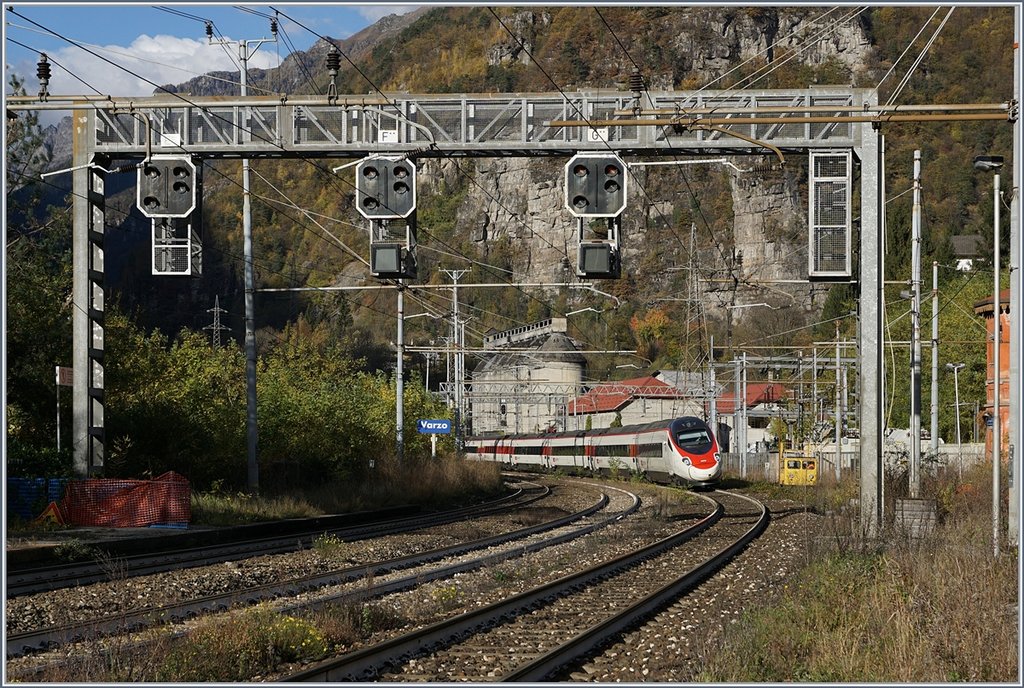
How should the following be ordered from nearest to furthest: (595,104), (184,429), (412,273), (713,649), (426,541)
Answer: (713,649) → (412,273) → (595,104) → (426,541) → (184,429)

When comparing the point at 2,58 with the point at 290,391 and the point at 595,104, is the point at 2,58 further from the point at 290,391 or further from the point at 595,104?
the point at 290,391

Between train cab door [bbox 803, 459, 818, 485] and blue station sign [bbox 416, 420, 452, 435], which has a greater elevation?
blue station sign [bbox 416, 420, 452, 435]

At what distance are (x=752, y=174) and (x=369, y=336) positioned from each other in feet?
219

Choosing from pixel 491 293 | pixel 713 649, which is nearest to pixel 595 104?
pixel 713 649

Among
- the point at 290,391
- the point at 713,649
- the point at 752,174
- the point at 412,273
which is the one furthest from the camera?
the point at 752,174

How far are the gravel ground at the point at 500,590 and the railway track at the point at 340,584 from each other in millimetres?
388

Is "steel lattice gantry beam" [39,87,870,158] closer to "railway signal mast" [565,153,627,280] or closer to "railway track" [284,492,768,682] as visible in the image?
"railway signal mast" [565,153,627,280]

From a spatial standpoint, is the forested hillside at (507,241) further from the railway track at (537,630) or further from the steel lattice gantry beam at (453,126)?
the railway track at (537,630)

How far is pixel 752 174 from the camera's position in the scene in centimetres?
16488

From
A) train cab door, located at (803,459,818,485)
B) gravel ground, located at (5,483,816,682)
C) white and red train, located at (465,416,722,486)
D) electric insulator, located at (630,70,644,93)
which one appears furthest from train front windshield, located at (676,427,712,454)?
electric insulator, located at (630,70,644,93)

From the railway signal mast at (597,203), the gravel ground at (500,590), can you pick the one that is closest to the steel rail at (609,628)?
the gravel ground at (500,590)

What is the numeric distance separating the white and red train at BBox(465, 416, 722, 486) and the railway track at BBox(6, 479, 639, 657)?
18290 millimetres

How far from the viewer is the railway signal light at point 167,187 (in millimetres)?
20922

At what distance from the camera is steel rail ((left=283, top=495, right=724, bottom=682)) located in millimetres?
10359
